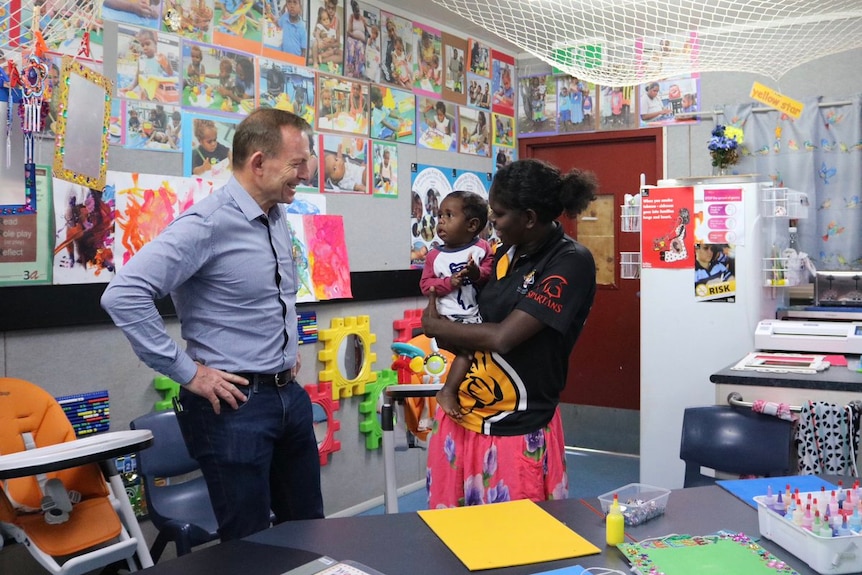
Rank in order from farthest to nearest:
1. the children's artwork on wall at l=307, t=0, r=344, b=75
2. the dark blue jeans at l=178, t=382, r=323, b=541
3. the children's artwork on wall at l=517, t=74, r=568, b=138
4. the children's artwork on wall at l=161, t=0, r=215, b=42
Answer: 1. the children's artwork on wall at l=517, t=74, r=568, b=138
2. the children's artwork on wall at l=307, t=0, r=344, b=75
3. the children's artwork on wall at l=161, t=0, r=215, b=42
4. the dark blue jeans at l=178, t=382, r=323, b=541

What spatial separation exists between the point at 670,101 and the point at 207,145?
311 centimetres

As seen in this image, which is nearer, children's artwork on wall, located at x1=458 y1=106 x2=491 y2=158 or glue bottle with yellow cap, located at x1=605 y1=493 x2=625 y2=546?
glue bottle with yellow cap, located at x1=605 y1=493 x2=625 y2=546

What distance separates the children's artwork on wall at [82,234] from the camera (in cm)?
272

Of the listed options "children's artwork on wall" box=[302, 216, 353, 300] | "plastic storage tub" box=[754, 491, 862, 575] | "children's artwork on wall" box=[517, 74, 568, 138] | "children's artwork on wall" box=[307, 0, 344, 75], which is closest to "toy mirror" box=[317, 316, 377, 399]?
"children's artwork on wall" box=[302, 216, 353, 300]

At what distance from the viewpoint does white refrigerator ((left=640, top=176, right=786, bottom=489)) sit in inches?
152

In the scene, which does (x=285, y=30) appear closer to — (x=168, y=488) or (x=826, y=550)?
(x=168, y=488)

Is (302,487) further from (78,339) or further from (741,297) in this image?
(741,297)

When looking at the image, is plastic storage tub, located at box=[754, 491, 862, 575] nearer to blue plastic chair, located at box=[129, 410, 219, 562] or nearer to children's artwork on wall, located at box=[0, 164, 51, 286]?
blue plastic chair, located at box=[129, 410, 219, 562]

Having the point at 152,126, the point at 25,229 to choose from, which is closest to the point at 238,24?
the point at 152,126

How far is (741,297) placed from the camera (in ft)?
12.7

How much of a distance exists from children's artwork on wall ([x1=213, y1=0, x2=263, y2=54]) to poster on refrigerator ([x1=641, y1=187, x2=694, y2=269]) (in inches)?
81.6

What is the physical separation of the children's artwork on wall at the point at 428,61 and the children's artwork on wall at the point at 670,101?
1.41 metres

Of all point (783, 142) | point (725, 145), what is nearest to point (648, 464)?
point (725, 145)

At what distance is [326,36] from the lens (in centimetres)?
385
